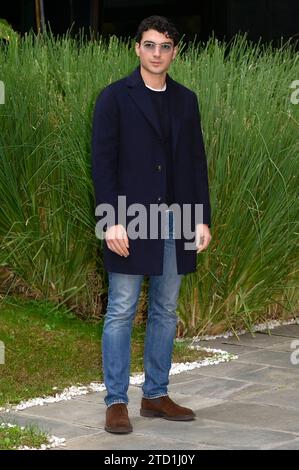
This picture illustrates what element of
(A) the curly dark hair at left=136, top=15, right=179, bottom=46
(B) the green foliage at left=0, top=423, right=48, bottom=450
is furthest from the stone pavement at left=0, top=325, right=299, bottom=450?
(A) the curly dark hair at left=136, top=15, right=179, bottom=46

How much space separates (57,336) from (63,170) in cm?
110

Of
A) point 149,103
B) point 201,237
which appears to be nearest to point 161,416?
point 201,237

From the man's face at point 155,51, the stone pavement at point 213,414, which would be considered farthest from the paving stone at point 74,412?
the man's face at point 155,51

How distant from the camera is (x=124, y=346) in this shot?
18.9 ft

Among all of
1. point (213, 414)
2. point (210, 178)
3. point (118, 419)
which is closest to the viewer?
point (118, 419)

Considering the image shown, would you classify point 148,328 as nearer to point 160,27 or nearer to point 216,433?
point 216,433

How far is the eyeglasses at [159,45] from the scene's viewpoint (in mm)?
5703

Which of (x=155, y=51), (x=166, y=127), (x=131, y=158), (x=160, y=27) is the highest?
(x=160, y=27)

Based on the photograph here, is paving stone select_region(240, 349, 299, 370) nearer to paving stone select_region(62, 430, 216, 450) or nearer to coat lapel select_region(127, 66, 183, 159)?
paving stone select_region(62, 430, 216, 450)

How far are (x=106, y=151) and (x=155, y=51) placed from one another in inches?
20.4

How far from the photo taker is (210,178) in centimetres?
794

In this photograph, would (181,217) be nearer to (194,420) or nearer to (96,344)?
(194,420)

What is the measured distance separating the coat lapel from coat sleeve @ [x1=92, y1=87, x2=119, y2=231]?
0.37 feet
